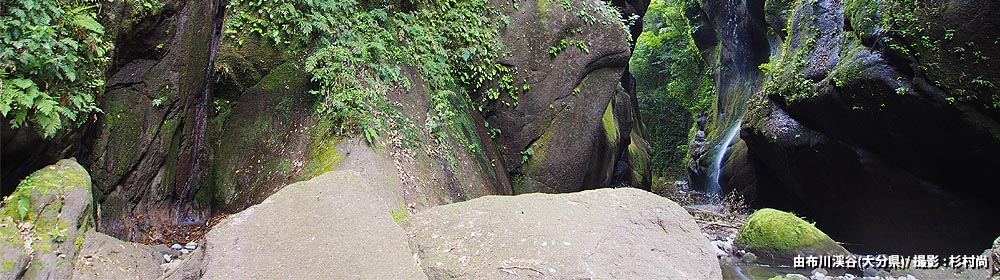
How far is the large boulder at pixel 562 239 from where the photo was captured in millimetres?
3727

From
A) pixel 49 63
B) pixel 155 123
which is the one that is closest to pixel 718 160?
pixel 155 123

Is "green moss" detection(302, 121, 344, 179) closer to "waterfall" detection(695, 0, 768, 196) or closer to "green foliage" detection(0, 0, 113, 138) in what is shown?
"green foliage" detection(0, 0, 113, 138)

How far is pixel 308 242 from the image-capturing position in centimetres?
368

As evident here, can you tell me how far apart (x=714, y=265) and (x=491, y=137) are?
6278 millimetres

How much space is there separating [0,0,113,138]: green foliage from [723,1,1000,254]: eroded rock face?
1102 cm

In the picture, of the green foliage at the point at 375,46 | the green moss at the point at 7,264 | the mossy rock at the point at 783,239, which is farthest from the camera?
the mossy rock at the point at 783,239

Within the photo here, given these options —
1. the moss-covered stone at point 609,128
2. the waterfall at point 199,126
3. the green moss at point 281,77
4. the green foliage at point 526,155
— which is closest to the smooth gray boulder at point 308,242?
the waterfall at point 199,126

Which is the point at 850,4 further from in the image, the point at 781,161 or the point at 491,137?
the point at 491,137

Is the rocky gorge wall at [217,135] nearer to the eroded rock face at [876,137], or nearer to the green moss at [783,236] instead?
the green moss at [783,236]

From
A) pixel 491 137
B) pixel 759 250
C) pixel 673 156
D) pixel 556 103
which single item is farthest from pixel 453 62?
pixel 673 156

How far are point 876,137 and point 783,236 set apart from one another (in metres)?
3.77

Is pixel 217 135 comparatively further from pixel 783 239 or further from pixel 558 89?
pixel 783 239

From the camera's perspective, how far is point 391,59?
24.7ft

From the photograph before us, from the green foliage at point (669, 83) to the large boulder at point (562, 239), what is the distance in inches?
936
